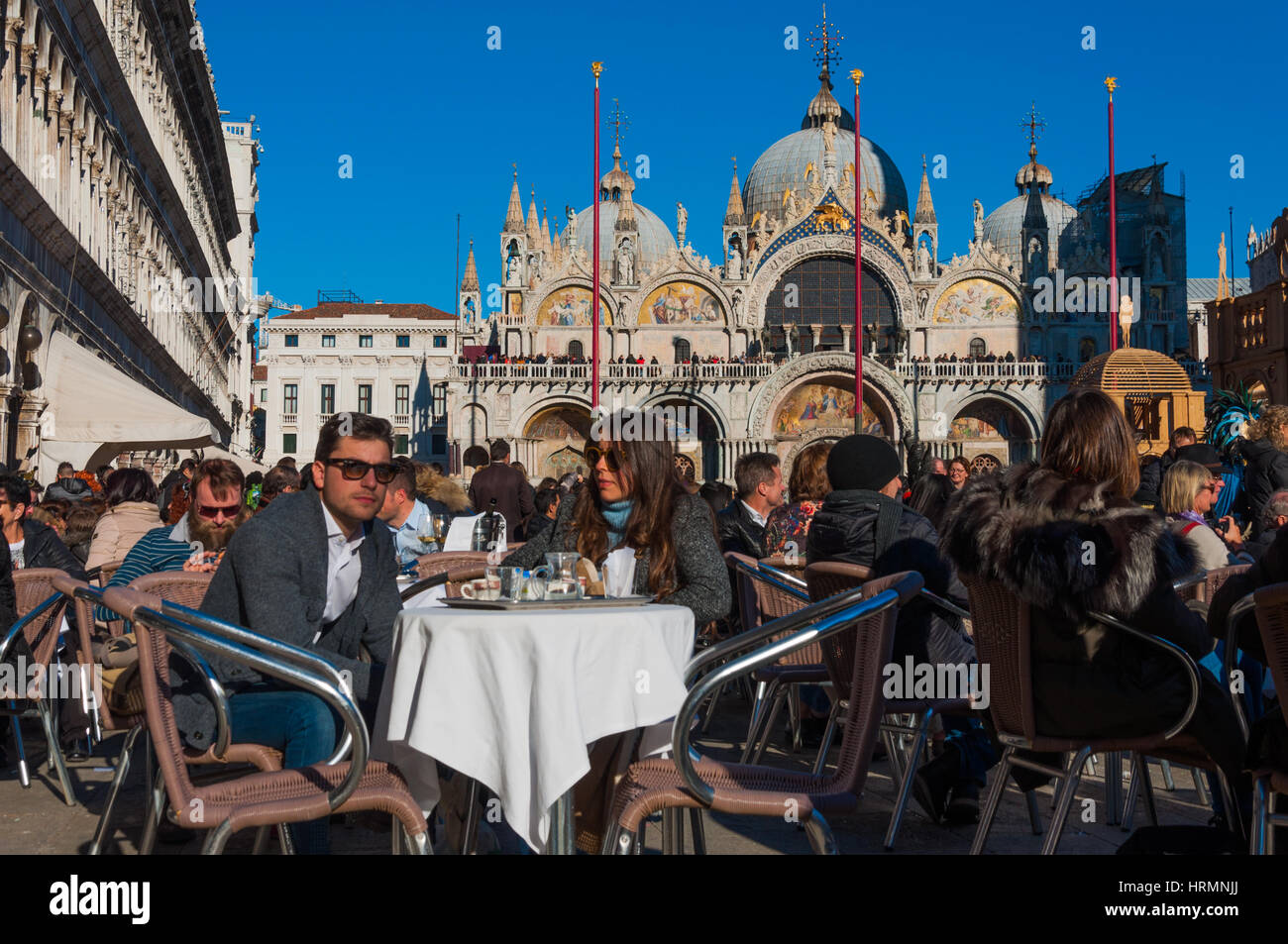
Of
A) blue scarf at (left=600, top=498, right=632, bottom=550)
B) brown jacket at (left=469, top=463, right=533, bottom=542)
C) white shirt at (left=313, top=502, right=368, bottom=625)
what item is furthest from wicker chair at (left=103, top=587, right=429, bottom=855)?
brown jacket at (left=469, top=463, right=533, bottom=542)

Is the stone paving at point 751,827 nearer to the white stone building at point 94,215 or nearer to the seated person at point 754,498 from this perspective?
the seated person at point 754,498

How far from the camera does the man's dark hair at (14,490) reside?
604 centimetres

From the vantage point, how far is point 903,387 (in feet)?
125

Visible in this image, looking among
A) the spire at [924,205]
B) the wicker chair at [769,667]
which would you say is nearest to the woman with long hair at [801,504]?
the wicker chair at [769,667]

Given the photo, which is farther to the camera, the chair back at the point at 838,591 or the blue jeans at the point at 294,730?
the chair back at the point at 838,591

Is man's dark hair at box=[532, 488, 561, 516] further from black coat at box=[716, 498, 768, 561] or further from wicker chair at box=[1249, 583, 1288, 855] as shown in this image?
wicker chair at box=[1249, 583, 1288, 855]

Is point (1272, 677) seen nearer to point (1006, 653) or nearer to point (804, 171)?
point (1006, 653)

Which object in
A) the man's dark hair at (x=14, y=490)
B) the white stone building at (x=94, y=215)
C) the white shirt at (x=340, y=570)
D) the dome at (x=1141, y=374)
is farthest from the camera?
the dome at (x=1141, y=374)

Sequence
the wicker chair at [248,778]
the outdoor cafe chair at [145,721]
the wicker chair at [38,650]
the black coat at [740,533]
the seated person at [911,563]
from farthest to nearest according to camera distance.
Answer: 1. the black coat at [740,533]
2. the wicker chair at [38,650]
3. the seated person at [911,563]
4. the outdoor cafe chair at [145,721]
5. the wicker chair at [248,778]

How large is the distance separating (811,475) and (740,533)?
0.56m

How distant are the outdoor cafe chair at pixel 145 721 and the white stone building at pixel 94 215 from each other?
8627 millimetres

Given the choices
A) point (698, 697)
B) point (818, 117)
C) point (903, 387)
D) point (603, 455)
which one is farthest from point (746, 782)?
point (818, 117)

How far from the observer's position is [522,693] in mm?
3043

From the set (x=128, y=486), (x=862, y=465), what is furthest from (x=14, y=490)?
(x=862, y=465)
